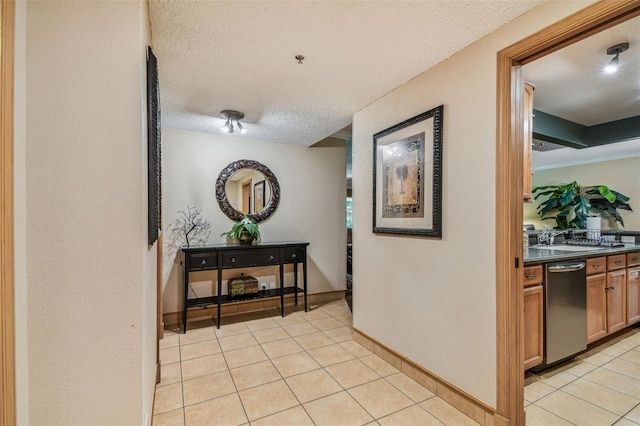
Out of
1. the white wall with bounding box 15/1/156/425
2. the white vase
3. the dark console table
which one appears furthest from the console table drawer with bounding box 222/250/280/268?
the white vase

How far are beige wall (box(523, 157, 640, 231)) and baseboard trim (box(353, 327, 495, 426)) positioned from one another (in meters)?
4.39

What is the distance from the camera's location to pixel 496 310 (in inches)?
60.6

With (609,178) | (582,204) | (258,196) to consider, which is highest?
(609,178)

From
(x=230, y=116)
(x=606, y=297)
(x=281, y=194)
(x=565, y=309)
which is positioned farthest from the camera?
(x=281, y=194)

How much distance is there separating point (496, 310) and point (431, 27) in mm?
1555

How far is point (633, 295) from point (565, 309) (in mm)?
1424

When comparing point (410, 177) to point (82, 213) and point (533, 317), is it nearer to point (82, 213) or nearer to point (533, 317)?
point (533, 317)

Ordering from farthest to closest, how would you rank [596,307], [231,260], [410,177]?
1. [231,260]
2. [596,307]
3. [410,177]

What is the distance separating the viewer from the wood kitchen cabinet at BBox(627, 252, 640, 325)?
2836 mm

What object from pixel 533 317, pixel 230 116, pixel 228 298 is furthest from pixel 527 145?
pixel 228 298

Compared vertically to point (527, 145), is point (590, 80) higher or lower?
higher

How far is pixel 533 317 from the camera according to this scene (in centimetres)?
207

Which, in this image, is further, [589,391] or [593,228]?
[593,228]

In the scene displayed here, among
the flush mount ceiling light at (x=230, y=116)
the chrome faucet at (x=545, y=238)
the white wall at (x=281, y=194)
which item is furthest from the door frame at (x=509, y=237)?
the white wall at (x=281, y=194)
